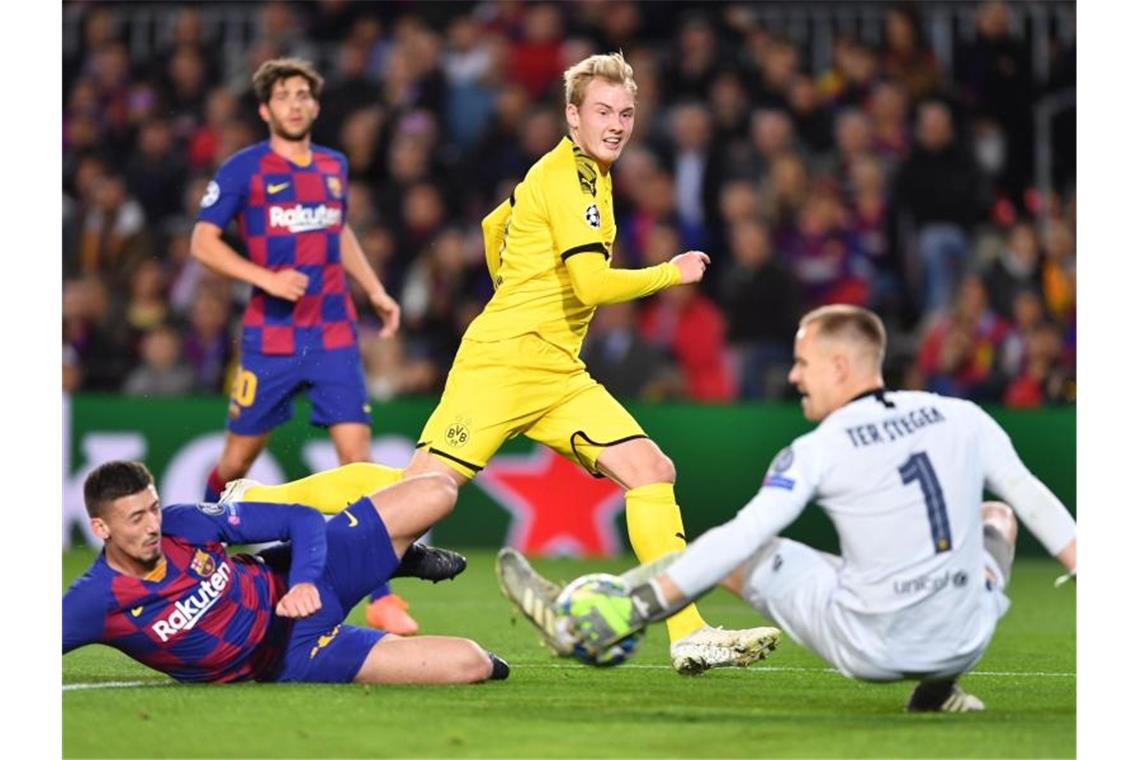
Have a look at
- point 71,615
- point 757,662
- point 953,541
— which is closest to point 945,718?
point 953,541

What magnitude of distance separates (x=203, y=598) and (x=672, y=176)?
8469 millimetres

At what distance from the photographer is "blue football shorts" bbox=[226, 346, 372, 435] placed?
9.06 meters

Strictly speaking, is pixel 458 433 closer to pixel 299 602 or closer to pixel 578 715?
pixel 299 602

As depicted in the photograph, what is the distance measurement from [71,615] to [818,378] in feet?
8.32

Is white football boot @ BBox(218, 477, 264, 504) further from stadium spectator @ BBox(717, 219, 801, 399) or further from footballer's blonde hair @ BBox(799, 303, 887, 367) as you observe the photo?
stadium spectator @ BBox(717, 219, 801, 399)

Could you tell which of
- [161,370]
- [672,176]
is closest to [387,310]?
[161,370]

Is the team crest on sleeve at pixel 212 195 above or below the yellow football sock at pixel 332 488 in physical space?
above

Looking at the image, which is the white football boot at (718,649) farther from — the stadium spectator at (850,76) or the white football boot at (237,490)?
the stadium spectator at (850,76)

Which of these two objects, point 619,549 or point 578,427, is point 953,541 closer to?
point 578,427

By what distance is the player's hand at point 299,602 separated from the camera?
6.34 m

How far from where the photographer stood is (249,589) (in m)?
6.66

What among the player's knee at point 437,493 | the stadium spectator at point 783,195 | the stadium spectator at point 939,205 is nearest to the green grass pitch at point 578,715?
the player's knee at point 437,493

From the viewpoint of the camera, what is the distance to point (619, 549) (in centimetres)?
1289

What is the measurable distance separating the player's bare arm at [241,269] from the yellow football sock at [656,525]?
7.26 feet
